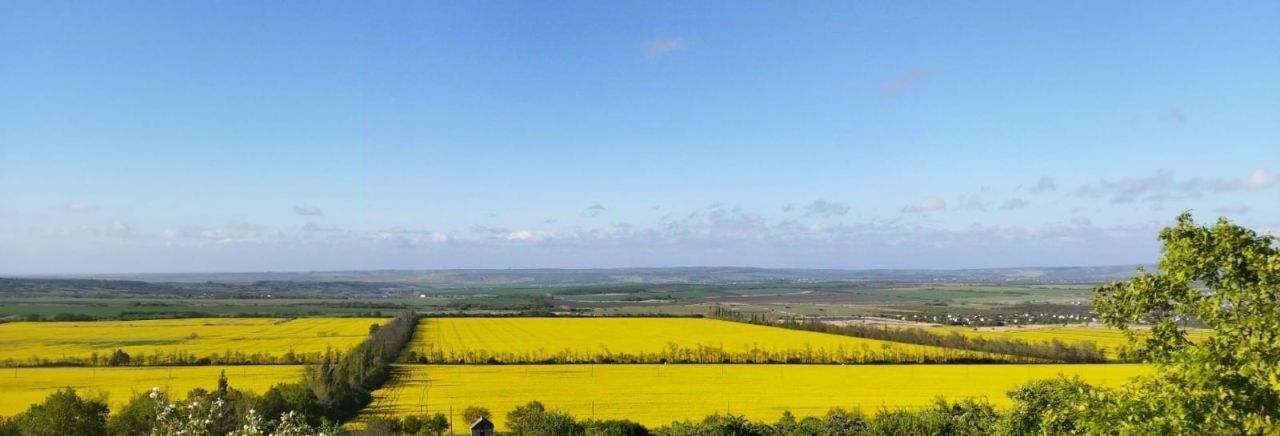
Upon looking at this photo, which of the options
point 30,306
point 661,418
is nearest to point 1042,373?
point 661,418

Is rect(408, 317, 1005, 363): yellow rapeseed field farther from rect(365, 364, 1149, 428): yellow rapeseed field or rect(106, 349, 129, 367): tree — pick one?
rect(106, 349, 129, 367): tree

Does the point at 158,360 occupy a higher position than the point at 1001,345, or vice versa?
the point at 1001,345

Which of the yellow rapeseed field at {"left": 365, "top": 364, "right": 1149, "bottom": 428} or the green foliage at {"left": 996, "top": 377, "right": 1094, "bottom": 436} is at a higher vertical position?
the green foliage at {"left": 996, "top": 377, "right": 1094, "bottom": 436}

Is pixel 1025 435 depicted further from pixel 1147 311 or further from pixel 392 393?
pixel 392 393

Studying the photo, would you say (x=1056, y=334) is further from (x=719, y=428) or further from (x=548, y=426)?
(x=548, y=426)

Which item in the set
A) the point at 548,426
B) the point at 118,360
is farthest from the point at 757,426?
the point at 118,360

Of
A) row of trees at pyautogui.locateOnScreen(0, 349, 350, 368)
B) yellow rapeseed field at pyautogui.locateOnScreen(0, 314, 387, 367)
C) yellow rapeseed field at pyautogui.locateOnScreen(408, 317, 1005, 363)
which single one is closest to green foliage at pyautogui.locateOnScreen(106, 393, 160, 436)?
row of trees at pyautogui.locateOnScreen(0, 349, 350, 368)
